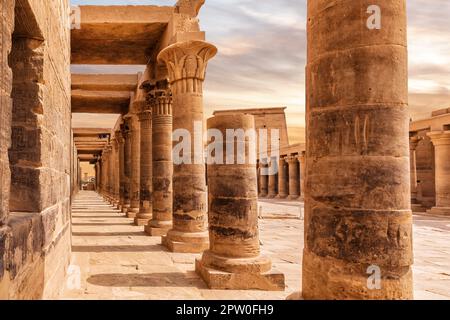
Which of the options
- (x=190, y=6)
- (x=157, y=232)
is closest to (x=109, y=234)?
(x=157, y=232)

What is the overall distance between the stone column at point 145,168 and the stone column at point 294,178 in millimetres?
17351

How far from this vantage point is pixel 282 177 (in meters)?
33.2

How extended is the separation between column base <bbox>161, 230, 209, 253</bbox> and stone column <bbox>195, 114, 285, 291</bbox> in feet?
6.78

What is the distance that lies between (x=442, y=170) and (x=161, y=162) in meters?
13.9

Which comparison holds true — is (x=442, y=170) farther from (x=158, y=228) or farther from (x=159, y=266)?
(x=159, y=266)

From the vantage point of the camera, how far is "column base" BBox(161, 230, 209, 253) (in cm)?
865

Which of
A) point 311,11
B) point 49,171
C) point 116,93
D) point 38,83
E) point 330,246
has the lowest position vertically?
point 330,246

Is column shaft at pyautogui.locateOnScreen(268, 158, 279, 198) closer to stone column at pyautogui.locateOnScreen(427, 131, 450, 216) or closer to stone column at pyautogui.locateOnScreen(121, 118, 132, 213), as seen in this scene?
stone column at pyautogui.locateOnScreen(427, 131, 450, 216)

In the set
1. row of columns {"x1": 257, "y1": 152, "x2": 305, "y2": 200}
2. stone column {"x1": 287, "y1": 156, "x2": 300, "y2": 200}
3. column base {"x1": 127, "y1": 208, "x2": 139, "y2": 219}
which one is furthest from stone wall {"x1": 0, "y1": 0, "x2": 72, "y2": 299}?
stone column {"x1": 287, "y1": 156, "x2": 300, "y2": 200}

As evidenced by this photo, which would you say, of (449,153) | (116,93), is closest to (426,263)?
(449,153)

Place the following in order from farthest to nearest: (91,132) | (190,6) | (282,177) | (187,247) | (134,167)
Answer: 1. (282,177)
2. (91,132)
3. (134,167)
4. (190,6)
5. (187,247)
